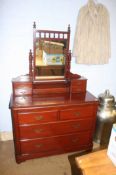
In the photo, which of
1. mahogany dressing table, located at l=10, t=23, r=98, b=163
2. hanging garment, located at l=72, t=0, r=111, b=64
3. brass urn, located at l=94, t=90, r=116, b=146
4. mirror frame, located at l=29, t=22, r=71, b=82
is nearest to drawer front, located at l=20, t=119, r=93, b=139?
mahogany dressing table, located at l=10, t=23, r=98, b=163

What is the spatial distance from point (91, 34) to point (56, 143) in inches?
57.3

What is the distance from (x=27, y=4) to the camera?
177 centimetres

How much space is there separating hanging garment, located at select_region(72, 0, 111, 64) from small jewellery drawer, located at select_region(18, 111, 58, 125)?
833 millimetres

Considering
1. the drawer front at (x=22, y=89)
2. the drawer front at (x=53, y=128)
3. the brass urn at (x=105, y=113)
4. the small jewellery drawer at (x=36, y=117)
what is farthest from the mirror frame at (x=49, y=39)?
the brass urn at (x=105, y=113)

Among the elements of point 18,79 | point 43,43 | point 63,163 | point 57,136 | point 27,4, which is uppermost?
point 27,4

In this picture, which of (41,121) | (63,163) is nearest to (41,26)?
(41,121)

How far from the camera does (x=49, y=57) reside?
6.08 feet

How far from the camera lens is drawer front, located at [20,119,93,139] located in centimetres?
172

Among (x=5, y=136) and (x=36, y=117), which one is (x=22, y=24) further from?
(x=5, y=136)

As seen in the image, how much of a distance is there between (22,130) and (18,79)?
1.96 ft

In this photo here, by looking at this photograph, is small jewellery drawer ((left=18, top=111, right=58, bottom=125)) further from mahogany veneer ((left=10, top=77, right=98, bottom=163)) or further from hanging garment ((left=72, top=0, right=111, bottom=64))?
hanging garment ((left=72, top=0, right=111, bottom=64))

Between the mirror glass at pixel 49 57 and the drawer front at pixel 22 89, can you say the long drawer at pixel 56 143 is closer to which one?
the drawer front at pixel 22 89

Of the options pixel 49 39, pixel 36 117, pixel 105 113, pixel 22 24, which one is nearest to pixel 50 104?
pixel 36 117

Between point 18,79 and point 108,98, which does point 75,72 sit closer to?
point 108,98
